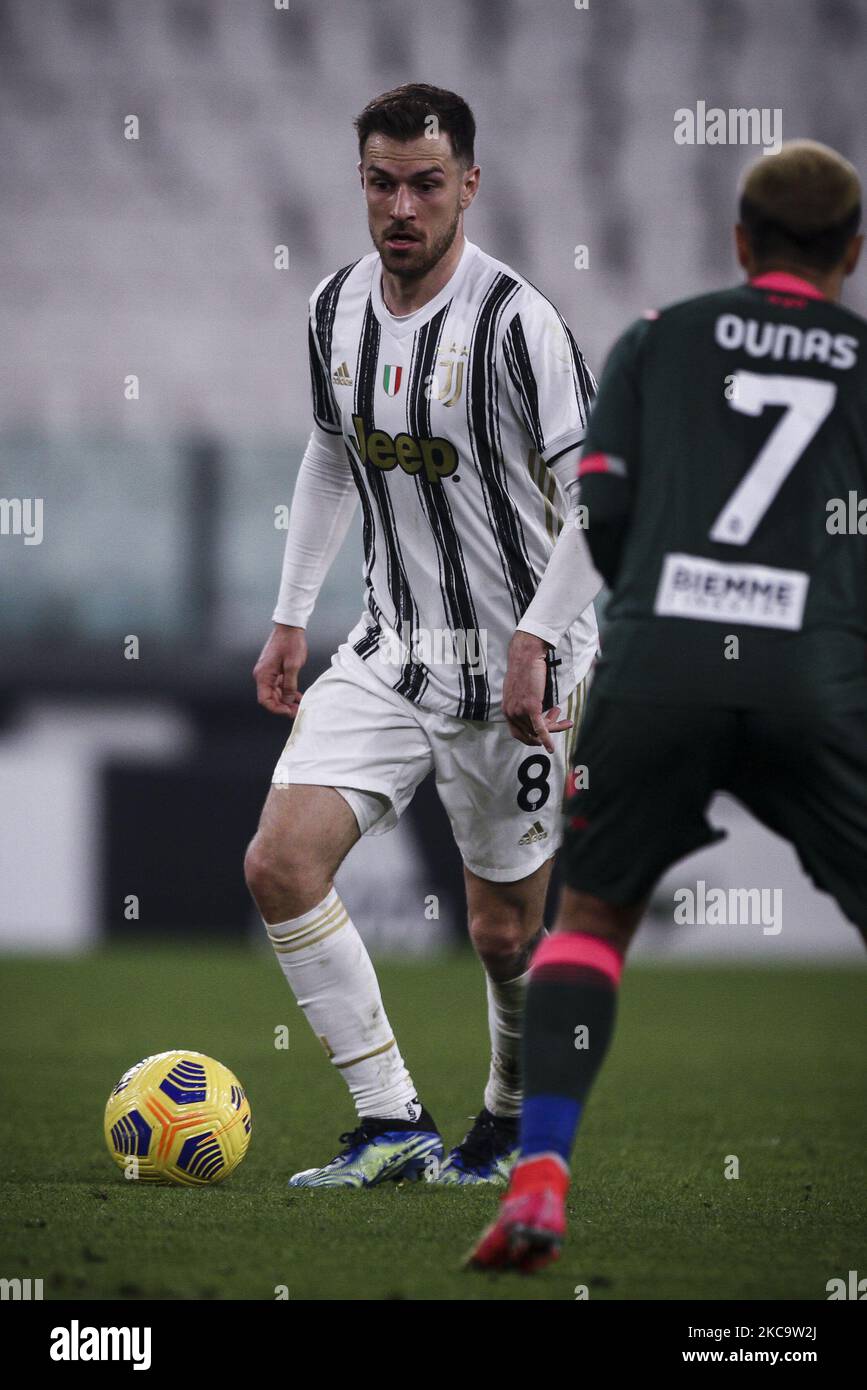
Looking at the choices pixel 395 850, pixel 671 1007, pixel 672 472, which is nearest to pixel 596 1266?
pixel 672 472

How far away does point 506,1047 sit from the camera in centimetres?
441

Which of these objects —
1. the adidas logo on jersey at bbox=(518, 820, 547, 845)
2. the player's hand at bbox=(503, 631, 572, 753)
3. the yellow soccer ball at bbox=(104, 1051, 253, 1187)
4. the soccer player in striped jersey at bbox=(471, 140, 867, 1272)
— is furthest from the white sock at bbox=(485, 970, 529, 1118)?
the soccer player in striped jersey at bbox=(471, 140, 867, 1272)

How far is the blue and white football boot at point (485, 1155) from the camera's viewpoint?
13.9ft

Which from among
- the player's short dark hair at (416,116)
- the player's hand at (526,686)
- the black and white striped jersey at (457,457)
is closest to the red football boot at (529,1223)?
the player's hand at (526,686)

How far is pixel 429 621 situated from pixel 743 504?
1.48 metres

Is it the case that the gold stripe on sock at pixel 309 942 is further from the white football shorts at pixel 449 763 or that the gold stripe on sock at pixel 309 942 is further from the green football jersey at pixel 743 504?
the green football jersey at pixel 743 504

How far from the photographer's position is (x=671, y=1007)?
31.0 ft

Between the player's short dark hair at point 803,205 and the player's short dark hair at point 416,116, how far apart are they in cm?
132

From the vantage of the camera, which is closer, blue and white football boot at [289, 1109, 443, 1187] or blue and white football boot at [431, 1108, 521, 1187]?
blue and white football boot at [289, 1109, 443, 1187]

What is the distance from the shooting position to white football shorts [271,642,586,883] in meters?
A: 4.18

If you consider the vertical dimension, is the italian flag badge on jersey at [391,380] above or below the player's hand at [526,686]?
above

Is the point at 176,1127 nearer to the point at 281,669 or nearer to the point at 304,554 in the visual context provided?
the point at 281,669

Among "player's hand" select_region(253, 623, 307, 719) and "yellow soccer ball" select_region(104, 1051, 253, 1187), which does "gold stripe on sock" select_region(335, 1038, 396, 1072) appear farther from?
"player's hand" select_region(253, 623, 307, 719)

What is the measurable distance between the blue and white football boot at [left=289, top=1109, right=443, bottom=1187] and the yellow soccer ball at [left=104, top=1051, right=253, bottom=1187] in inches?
6.9
